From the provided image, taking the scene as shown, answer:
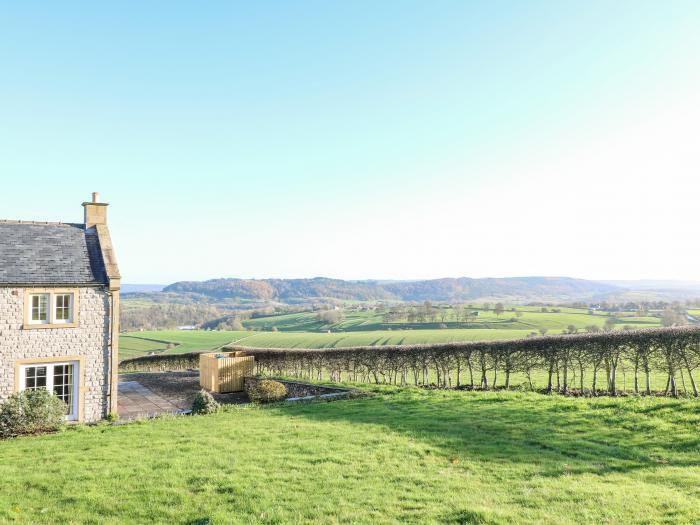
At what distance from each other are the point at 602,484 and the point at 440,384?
50.4ft

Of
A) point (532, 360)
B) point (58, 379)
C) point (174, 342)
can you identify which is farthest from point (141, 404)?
point (174, 342)

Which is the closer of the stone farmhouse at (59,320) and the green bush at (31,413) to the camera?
the green bush at (31,413)

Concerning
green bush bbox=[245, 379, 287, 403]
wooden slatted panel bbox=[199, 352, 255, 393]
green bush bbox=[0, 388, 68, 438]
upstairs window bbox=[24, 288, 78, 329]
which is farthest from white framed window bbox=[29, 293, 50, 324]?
wooden slatted panel bbox=[199, 352, 255, 393]

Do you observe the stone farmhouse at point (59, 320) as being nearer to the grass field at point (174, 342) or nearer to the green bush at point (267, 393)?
the green bush at point (267, 393)

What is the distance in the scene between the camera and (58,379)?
16.9 m

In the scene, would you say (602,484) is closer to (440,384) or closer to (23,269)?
(440,384)

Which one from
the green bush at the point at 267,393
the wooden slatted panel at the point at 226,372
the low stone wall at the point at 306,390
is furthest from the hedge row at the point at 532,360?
the green bush at the point at 267,393

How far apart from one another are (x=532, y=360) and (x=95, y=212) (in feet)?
65.8

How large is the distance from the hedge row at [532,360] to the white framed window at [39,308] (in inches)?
580

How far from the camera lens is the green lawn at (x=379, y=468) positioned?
7480 millimetres

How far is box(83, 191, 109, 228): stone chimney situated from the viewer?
65.8ft

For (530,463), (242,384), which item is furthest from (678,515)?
(242,384)

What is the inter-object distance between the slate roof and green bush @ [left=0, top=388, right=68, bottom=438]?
395cm

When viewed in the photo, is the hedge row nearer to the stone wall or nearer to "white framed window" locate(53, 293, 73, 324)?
the stone wall
